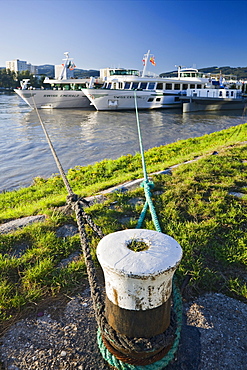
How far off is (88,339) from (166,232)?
164cm

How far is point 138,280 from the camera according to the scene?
4.80 feet

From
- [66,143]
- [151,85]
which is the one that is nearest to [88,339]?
[66,143]

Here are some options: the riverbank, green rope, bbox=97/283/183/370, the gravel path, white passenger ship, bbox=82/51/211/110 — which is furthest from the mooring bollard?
white passenger ship, bbox=82/51/211/110

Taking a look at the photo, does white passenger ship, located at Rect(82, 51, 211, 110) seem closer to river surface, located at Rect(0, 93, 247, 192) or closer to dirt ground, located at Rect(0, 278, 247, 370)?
river surface, located at Rect(0, 93, 247, 192)

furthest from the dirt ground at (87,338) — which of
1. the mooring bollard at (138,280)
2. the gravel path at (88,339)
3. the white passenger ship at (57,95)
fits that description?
the white passenger ship at (57,95)

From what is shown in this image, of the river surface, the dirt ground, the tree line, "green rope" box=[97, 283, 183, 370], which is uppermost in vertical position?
the tree line

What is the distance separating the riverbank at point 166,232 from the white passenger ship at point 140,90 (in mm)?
31211

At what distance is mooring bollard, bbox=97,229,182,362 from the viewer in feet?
4.84

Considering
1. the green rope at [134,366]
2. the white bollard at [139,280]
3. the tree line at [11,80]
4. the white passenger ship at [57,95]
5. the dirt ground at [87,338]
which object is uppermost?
the tree line at [11,80]

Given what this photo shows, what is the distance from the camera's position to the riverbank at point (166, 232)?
8.61 ft

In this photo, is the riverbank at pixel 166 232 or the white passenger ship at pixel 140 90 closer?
the riverbank at pixel 166 232

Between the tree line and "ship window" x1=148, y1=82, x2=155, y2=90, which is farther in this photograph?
the tree line

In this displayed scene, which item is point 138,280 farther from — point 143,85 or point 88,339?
point 143,85

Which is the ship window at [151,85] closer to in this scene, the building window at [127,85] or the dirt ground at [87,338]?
the building window at [127,85]
